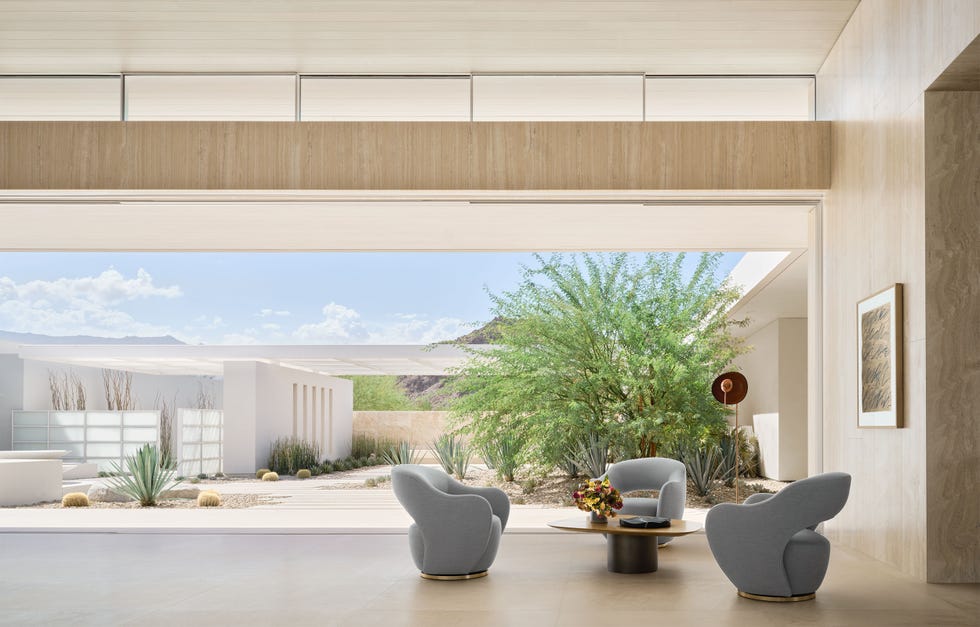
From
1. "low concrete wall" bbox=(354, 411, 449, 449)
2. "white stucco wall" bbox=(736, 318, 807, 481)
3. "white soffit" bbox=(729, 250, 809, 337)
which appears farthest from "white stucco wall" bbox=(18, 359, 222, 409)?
"white soffit" bbox=(729, 250, 809, 337)

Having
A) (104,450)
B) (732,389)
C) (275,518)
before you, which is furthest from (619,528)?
(104,450)

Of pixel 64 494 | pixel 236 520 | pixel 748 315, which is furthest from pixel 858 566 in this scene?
pixel 64 494

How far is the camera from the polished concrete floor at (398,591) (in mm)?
5039

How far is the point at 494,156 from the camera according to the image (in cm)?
820

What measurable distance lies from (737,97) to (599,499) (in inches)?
154

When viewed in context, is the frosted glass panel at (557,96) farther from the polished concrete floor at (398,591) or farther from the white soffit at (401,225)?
the polished concrete floor at (398,591)

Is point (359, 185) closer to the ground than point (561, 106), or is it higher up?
closer to the ground

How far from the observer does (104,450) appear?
56.6 feet

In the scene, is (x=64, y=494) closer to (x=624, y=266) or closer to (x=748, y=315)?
(x=624, y=266)

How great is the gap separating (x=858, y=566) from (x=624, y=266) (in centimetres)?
616

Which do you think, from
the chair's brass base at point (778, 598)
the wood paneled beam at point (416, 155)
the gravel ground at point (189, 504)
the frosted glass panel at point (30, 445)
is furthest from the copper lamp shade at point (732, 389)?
the frosted glass panel at point (30, 445)

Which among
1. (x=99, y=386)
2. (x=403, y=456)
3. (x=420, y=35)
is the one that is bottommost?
(x=403, y=456)

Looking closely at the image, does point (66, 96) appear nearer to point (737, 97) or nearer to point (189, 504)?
point (189, 504)

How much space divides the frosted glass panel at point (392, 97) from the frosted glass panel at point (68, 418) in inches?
426
